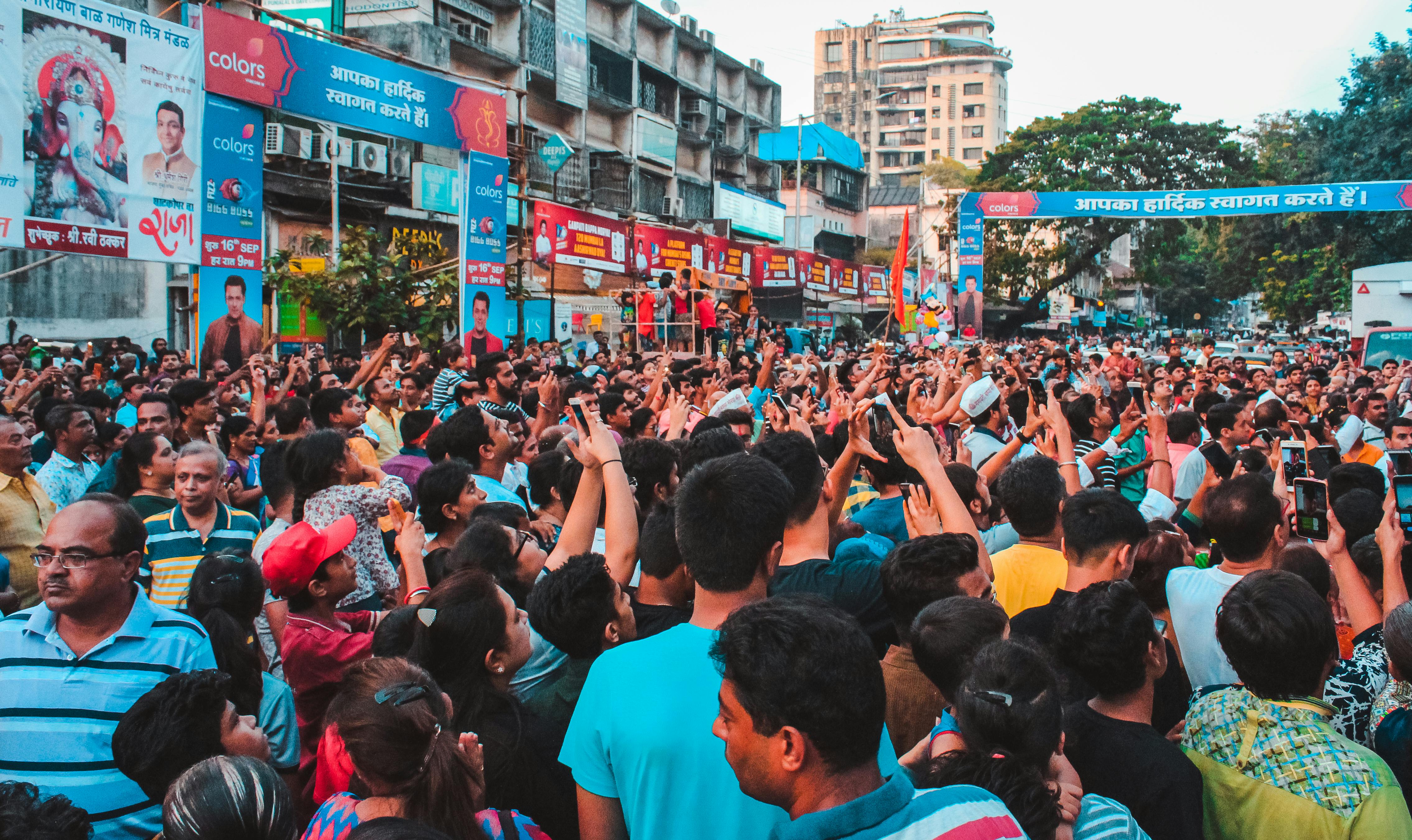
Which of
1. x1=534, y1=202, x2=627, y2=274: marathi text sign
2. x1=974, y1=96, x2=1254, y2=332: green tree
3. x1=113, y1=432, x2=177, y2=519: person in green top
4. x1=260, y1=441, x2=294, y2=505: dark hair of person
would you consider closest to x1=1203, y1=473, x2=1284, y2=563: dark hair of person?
x1=260, y1=441, x2=294, y2=505: dark hair of person

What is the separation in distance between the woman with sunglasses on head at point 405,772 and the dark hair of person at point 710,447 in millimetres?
2409

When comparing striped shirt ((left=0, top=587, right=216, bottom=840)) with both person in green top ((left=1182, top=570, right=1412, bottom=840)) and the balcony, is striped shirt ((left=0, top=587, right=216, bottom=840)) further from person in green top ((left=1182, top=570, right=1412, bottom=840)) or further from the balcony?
the balcony

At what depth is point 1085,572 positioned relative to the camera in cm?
362

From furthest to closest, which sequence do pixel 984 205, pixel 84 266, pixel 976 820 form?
pixel 984 205 < pixel 84 266 < pixel 976 820

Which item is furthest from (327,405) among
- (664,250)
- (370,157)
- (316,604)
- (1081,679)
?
(370,157)

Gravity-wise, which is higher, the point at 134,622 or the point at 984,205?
the point at 984,205

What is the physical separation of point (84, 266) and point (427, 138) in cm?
840

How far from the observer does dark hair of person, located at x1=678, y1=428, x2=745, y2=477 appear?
15.1ft

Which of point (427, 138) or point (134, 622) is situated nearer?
point (134, 622)

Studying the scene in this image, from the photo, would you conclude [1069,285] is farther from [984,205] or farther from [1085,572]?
[1085,572]

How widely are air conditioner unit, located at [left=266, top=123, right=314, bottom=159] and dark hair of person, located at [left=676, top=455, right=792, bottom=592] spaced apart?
22093 millimetres

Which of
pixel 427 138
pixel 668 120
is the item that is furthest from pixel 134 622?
pixel 668 120

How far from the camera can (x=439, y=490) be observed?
4.42 m

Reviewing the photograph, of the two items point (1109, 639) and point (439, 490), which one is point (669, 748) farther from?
point (439, 490)
